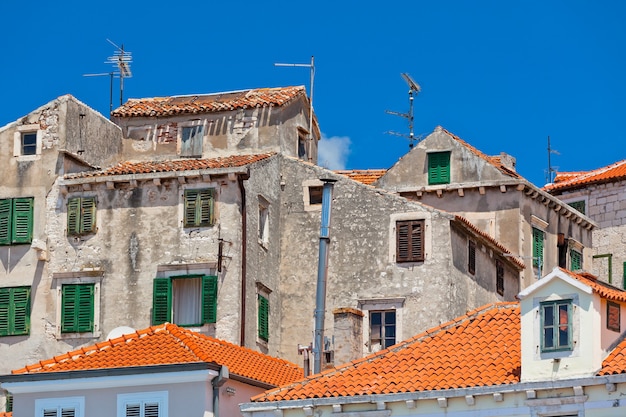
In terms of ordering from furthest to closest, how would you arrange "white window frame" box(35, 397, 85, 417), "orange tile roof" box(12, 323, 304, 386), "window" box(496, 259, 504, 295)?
"window" box(496, 259, 504, 295), "orange tile roof" box(12, 323, 304, 386), "white window frame" box(35, 397, 85, 417)

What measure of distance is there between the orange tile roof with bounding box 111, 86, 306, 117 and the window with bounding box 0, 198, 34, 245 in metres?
6.29

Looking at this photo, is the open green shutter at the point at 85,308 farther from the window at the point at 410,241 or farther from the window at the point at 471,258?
the window at the point at 471,258

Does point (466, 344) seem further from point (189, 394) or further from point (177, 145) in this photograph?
point (177, 145)

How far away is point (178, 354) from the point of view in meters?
51.7

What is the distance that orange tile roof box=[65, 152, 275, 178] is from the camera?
6506 centimetres

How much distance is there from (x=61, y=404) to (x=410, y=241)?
17128 mm

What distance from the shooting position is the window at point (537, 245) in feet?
232

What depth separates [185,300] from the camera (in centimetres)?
6412

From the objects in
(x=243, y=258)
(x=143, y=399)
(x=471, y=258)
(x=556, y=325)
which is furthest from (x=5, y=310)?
(x=556, y=325)

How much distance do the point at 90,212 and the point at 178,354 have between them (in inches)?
598

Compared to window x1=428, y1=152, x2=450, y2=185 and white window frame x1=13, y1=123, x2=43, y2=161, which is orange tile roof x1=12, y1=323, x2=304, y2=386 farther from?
window x1=428, y1=152, x2=450, y2=185

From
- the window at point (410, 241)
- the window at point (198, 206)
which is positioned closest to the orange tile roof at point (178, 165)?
the window at point (198, 206)

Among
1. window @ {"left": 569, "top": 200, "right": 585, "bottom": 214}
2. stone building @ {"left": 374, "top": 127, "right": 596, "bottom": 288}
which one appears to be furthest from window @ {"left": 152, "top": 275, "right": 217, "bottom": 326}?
window @ {"left": 569, "top": 200, "right": 585, "bottom": 214}

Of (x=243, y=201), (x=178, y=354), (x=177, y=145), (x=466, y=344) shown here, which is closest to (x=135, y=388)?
(x=178, y=354)
